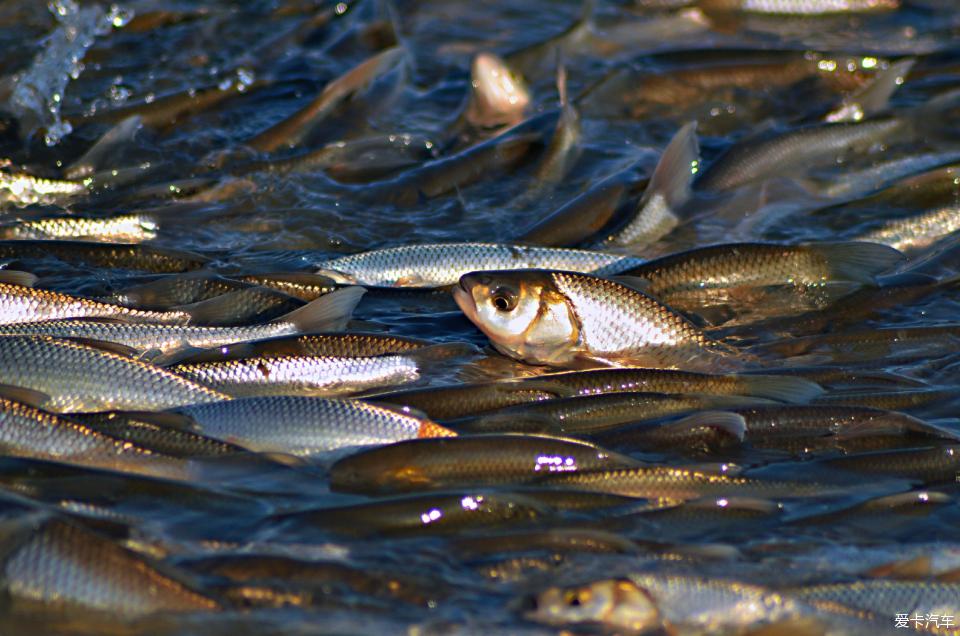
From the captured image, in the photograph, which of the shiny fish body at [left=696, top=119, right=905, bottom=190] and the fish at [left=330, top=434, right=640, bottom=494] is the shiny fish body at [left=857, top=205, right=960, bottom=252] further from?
the fish at [left=330, top=434, right=640, bottom=494]

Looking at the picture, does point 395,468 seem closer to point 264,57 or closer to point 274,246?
point 274,246

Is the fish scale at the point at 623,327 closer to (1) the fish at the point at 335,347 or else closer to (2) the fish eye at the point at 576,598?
(1) the fish at the point at 335,347

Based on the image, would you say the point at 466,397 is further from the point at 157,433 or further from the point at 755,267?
the point at 755,267

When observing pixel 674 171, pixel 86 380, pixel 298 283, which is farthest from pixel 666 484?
pixel 674 171

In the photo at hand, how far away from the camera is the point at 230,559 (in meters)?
3.87

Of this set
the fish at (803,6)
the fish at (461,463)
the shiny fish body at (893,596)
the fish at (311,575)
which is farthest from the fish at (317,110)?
the shiny fish body at (893,596)

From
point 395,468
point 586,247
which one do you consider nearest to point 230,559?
point 395,468

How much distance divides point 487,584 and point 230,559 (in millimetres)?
849

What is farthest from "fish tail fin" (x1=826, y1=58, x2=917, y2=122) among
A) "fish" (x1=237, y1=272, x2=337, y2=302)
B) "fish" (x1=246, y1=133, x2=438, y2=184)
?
"fish" (x1=237, y1=272, x2=337, y2=302)

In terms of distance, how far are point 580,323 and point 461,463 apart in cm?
156

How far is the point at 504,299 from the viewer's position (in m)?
5.80

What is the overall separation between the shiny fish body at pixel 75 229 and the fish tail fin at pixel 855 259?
4.05 metres

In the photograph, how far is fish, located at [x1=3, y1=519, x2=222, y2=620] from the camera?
3590mm

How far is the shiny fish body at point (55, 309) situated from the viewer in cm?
585
